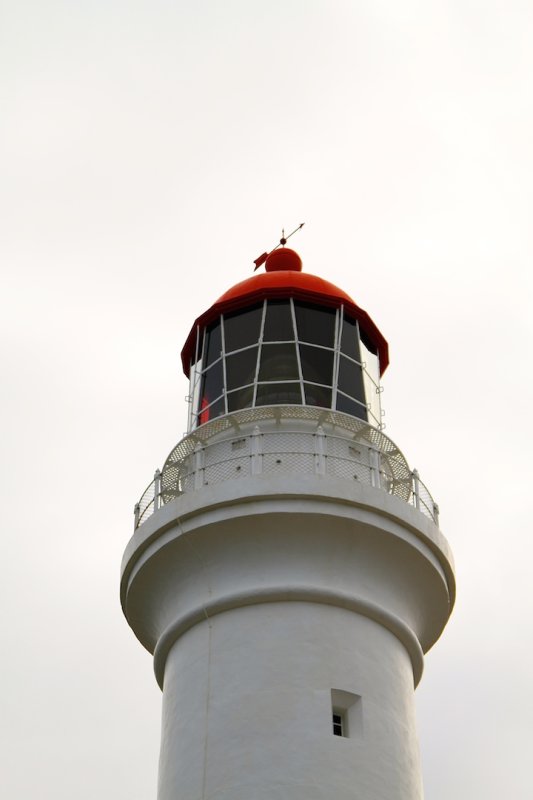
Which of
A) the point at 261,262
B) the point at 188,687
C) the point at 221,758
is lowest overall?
the point at 221,758

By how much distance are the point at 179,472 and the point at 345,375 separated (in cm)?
270

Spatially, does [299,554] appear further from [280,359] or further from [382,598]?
[280,359]

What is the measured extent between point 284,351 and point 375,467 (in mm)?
2252

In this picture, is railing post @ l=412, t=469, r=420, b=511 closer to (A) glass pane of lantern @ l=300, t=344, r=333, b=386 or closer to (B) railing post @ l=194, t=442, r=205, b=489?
(A) glass pane of lantern @ l=300, t=344, r=333, b=386

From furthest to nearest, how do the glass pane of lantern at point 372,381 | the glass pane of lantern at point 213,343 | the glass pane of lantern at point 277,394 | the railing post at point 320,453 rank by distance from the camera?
the glass pane of lantern at point 213,343, the glass pane of lantern at point 372,381, the glass pane of lantern at point 277,394, the railing post at point 320,453

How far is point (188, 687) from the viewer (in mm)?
14055

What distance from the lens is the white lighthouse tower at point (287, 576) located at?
1315 centimetres

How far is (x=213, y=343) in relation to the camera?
1705cm

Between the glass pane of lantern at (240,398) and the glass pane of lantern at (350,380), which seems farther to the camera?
the glass pane of lantern at (350,380)

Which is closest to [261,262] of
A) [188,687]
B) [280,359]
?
[280,359]

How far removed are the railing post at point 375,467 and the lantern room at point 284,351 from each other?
81 cm

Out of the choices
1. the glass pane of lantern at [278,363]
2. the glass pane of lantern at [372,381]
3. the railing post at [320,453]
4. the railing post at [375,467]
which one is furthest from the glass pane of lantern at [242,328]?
the railing post at [375,467]

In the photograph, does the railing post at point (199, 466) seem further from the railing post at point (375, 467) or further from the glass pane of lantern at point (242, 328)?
the railing post at point (375, 467)

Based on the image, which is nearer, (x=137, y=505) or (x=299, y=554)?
(x=299, y=554)
